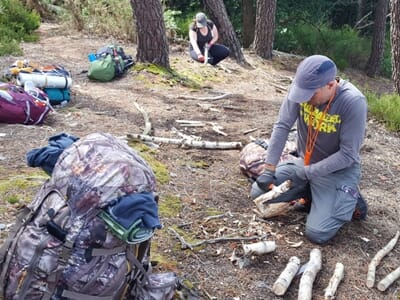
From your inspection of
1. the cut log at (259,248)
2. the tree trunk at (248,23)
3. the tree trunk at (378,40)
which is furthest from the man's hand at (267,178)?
the tree trunk at (378,40)

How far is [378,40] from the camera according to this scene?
15164 mm

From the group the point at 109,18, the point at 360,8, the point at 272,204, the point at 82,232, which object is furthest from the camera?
the point at 360,8

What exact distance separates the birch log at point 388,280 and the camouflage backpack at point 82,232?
1790mm

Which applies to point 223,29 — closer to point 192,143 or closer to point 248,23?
point 248,23

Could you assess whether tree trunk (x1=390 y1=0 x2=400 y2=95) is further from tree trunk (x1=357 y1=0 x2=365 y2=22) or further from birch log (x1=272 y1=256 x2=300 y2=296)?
tree trunk (x1=357 y1=0 x2=365 y2=22)

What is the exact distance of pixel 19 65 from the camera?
22.4ft

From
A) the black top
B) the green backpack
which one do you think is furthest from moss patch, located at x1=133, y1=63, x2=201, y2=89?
the black top

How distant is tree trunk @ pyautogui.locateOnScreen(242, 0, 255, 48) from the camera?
14.9m

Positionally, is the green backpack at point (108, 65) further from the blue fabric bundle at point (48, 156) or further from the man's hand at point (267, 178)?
the blue fabric bundle at point (48, 156)

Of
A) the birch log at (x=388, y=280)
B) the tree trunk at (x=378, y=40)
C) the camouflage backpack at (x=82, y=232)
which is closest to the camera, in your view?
the camouflage backpack at (x=82, y=232)

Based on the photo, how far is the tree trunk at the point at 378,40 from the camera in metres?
15.0

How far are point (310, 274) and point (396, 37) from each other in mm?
5057

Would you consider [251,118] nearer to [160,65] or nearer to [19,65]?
[160,65]

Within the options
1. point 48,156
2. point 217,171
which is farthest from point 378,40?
point 48,156
